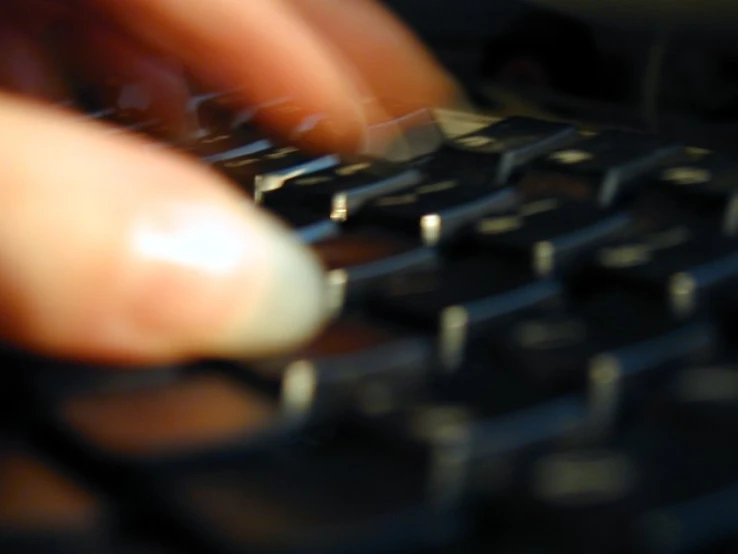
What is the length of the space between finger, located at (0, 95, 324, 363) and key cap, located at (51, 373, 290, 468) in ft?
0.07

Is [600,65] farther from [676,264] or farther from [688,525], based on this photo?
[688,525]

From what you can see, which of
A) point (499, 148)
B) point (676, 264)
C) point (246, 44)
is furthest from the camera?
point (246, 44)

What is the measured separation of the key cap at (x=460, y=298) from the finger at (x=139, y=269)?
0.08 ft

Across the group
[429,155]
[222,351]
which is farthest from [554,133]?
[222,351]

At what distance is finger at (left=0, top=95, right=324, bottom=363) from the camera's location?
0.84ft

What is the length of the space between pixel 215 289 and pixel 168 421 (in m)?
0.05

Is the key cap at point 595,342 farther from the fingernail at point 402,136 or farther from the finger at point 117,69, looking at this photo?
the finger at point 117,69

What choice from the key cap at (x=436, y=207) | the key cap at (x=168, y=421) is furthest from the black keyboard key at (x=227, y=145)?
the key cap at (x=168, y=421)

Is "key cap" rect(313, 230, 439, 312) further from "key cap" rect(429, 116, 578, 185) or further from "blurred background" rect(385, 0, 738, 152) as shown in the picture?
"blurred background" rect(385, 0, 738, 152)

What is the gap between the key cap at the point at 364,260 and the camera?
280 millimetres

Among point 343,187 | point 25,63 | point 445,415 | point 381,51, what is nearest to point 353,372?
point 445,415

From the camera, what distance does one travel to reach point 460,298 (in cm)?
26

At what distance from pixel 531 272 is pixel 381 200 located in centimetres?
9

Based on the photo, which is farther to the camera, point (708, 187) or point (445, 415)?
point (708, 187)
